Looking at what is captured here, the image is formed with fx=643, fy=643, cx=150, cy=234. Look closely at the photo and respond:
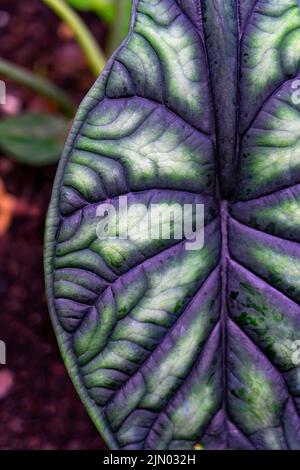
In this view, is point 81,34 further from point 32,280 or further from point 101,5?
point 32,280

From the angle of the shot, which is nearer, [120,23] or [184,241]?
[184,241]

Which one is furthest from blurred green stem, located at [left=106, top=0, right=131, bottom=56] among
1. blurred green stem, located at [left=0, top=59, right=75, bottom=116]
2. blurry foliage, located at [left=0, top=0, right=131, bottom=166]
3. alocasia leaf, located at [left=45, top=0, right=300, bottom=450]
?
alocasia leaf, located at [left=45, top=0, right=300, bottom=450]

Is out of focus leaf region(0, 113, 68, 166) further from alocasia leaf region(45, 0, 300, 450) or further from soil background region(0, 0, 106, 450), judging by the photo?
alocasia leaf region(45, 0, 300, 450)

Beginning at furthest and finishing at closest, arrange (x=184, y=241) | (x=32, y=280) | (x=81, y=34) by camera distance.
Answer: (x=32, y=280) < (x=81, y=34) < (x=184, y=241)

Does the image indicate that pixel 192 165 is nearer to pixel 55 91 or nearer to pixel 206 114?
pixel 206 114

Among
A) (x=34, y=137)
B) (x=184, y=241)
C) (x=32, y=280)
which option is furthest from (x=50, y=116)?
(x=184, y=241)

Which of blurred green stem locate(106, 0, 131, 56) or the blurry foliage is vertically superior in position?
blurred green stem locate(106, 0, 131, 56)

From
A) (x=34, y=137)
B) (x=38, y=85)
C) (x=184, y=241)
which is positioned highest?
(x=38, y=85)
